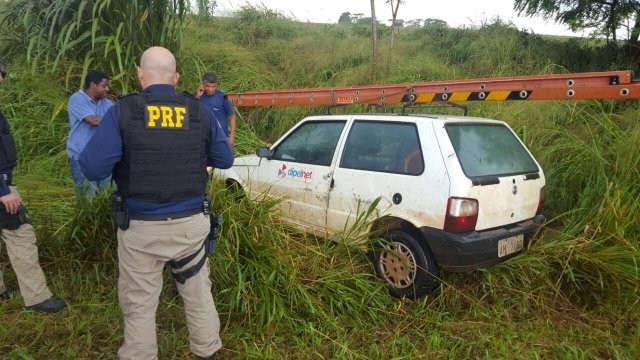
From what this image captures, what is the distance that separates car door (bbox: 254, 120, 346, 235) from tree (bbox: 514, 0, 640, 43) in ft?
19.4

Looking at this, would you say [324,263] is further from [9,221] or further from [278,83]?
[278,83]

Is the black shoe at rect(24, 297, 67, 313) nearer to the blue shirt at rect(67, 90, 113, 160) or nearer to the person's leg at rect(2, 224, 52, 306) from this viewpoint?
the person's leg at rect(2, 224, 52, 306)

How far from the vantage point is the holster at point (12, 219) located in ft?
9.66

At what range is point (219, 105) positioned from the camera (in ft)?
18.9

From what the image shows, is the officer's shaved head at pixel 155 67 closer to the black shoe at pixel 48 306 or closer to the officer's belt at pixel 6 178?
the officer's belt at pixel 6 178

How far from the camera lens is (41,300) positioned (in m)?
3.08

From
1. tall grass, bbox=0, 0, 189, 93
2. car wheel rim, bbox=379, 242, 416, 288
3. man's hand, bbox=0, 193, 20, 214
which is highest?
tall grass, bbox=0, 0, 189, 93

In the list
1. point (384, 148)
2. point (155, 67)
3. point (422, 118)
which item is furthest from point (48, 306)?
point (422, 118)

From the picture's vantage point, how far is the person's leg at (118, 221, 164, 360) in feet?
7.30

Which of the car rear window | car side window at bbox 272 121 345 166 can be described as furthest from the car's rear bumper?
car side window at bbox 272 121 345 166

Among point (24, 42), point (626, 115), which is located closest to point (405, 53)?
point (626, 115)

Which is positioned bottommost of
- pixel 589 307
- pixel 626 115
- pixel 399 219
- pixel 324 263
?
pixel 589 307

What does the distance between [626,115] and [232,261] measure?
15.5 feet

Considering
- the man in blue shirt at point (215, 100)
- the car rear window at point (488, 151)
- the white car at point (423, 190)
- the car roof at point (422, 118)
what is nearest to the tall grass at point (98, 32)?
the man in blue shirt at point (215, 100)
